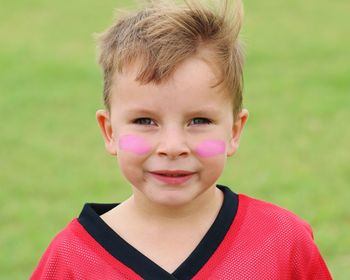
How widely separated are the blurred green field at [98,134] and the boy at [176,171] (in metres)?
2.92

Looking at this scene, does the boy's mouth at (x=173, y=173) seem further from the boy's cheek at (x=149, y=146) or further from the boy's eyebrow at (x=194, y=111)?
the boy's eyebrow at (x=194, y=111)

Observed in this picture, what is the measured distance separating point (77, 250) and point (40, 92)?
7.47 metres

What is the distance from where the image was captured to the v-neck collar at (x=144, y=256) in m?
3.21

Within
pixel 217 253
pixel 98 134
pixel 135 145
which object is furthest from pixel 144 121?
pixel 98 134

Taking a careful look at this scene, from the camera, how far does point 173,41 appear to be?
10.5 feet

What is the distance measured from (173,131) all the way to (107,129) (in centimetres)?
34

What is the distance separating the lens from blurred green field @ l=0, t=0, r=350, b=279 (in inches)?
286

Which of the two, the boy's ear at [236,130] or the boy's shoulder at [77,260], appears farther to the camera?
the boy's ear at [236,130]

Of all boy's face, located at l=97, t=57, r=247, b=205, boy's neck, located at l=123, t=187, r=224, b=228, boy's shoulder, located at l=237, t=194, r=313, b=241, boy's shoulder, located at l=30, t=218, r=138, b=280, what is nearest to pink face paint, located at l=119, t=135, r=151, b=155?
boy's face, located at l=97, t=57, r=247, b=205

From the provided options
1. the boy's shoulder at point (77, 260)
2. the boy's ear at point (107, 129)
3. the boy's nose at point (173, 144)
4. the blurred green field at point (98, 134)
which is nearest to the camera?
the boy's nose at point (173, 144)

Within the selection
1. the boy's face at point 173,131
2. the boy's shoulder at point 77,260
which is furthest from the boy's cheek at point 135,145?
the boy's shoulder at point 77,260

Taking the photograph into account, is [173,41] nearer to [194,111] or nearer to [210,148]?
→ [194,111]

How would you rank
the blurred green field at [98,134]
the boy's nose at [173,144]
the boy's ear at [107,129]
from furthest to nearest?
the blurred green field at [98,134] < the boy's ear at [107,129] < the boy's nose at [173,144]

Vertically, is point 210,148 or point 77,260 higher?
point 210,148
